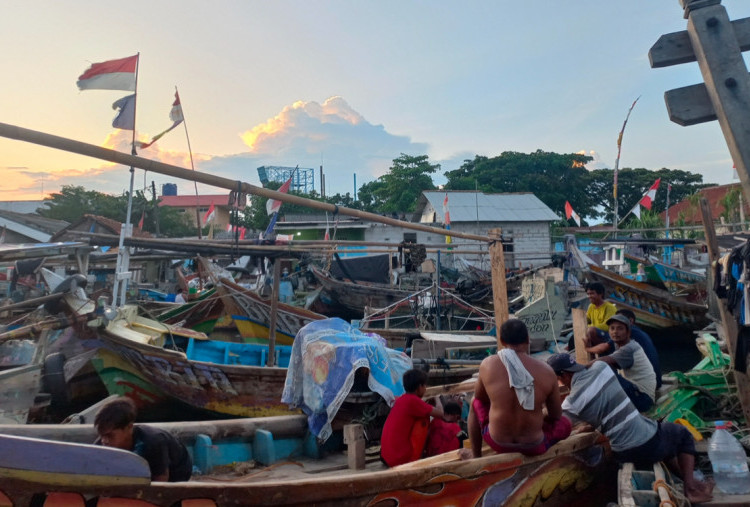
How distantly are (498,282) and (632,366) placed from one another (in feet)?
7.35

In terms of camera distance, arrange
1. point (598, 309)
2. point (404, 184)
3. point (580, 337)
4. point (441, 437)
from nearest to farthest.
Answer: point (441, 437) < point (580, 337) < point (598, 309) < point (404, 184)

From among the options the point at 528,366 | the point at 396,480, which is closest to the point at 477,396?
the point at 528,366

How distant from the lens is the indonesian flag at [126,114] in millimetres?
10422

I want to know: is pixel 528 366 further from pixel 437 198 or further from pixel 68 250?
pixel 437 198

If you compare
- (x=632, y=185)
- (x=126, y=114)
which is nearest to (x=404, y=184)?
(x=632, y=185)

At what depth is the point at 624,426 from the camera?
13.9ft

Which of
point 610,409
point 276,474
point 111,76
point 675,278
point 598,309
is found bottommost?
point 276,474

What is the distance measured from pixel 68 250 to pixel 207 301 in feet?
14.1

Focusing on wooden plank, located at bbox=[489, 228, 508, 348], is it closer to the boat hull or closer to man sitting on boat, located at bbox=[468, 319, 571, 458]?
the boat hull

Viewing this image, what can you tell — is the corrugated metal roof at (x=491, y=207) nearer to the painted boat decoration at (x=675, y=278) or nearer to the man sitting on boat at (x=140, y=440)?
the painted boat decoration at (x=675, y=278)

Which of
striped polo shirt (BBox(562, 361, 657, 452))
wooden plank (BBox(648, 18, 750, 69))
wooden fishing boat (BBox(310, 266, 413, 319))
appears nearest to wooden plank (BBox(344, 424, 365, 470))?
striped polo shirt (BBox(562, 361, 657, 452))

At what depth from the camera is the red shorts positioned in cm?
401

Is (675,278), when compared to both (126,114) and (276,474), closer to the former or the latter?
(126,114)

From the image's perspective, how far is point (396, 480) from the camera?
3512 millimetres
